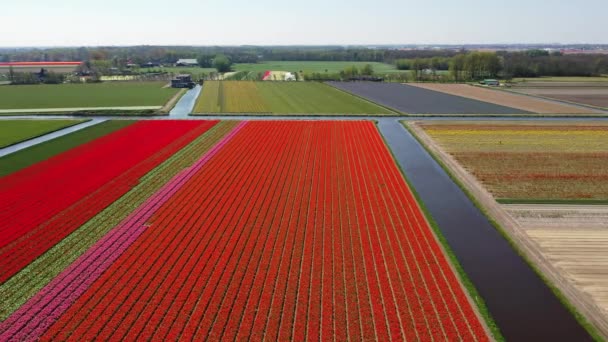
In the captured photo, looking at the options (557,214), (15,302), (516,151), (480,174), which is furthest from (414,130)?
(15,302)

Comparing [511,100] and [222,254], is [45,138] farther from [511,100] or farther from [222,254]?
[511,100]

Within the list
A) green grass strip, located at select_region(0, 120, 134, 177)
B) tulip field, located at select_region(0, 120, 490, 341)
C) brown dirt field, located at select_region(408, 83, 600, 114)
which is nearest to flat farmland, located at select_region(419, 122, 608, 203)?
tulip field, located at select_region(0, 120, 490, 341)

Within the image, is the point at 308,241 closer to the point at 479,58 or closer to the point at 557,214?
the point at 557,214

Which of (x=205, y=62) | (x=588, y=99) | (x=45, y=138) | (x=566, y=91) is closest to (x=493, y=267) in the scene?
(x=45, y=138)

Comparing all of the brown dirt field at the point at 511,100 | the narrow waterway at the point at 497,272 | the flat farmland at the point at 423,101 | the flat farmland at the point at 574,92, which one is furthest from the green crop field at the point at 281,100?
the flat farmland at the point at 574,92

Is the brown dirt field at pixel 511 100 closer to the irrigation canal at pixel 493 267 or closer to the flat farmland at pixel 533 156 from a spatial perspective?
the flat farmland at pixel 533 156

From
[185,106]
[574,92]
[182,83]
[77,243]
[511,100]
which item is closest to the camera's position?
[77,243]

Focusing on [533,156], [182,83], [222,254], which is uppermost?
[182,83]
